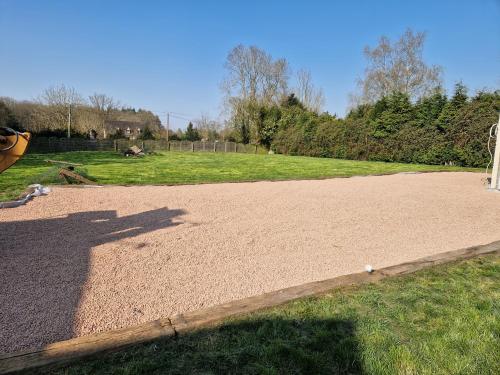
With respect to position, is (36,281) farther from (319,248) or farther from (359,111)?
(359,111)

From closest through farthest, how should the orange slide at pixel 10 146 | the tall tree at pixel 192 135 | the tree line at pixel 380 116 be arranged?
the orange slide at pixel 10 146 → the tree line at pixel 380 116 → the tall tree at pixel 192 135

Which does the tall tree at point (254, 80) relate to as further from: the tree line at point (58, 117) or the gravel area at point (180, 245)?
the gravel area at point (180, 245)

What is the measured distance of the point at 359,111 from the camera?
1067 inches

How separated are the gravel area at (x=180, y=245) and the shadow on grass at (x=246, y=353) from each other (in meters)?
0.39

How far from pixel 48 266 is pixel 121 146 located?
30.4 m

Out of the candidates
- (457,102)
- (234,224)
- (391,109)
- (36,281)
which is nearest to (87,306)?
(36,281)

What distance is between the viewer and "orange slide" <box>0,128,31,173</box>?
3.10m

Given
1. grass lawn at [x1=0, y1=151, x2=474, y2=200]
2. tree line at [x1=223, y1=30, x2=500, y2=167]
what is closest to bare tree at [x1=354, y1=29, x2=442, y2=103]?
tree line at [x1=223, y1=30, x2=500, y2=167]

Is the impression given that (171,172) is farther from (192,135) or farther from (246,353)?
(192,135)

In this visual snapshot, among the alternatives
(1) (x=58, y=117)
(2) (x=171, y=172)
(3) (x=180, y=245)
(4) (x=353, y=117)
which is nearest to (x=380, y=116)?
(4) (x=353, y=117)

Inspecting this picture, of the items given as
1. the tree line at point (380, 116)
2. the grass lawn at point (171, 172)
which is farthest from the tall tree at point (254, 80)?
the grass lawn at point (171, 172)

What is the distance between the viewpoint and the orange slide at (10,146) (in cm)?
310

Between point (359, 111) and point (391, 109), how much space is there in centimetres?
605

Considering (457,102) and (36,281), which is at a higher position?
(457,102)
